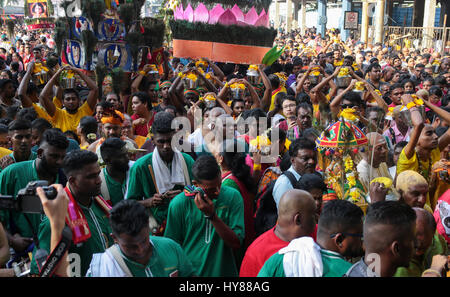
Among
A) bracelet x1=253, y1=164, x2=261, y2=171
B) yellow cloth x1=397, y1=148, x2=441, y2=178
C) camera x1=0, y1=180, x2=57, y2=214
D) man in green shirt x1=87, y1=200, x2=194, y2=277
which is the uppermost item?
camera x1=0, y1=180, x2=57, y2=214

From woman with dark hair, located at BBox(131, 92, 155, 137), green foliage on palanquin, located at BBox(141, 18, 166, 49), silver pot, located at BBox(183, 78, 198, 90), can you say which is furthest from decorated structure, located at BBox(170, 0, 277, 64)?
woman with dark hair, located at BBox(131, 92, 155, 137)

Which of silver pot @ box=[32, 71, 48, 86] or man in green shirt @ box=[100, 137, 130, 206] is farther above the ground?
silver pot @ box=[32, 71, 48, 86]

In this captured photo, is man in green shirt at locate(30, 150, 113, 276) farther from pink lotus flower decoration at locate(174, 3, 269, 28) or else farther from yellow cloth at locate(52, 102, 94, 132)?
pink lotus flower decoration at locate(174, 3, 269, 28)

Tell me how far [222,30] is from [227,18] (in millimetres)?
245

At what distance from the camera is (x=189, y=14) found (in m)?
9.78

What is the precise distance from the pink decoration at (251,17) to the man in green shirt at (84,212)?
724cm

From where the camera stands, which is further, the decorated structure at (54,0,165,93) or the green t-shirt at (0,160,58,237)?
the decorated structure at (54,0,165,93)

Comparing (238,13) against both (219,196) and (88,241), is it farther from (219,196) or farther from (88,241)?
(88,241)

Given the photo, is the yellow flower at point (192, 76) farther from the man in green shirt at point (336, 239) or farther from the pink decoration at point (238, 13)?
the man in green shirt at point (336, 239)

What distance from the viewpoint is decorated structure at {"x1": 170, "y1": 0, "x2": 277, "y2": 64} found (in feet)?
31.8

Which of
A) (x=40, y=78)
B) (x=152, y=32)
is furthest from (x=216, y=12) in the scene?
(x=40, y=78)

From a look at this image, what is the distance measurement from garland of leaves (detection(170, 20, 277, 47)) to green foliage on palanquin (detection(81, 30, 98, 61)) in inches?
111

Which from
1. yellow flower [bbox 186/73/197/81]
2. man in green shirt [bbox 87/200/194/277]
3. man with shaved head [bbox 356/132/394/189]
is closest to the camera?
man in green shirt [bbox 87/200/194/277]

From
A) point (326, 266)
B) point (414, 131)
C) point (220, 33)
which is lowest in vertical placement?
point (326, 266)
